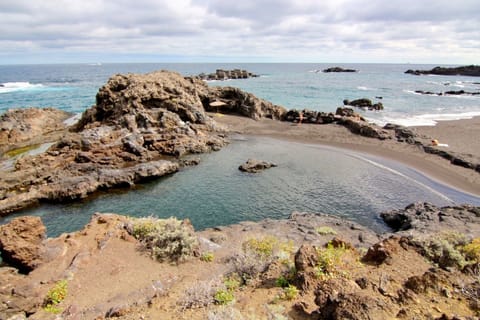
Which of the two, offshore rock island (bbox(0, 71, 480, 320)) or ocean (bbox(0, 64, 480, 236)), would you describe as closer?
offshore rock island (bbox(0, 71, 480, 320))

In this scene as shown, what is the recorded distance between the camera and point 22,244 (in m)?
10.3

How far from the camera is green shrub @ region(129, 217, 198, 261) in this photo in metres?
11.3

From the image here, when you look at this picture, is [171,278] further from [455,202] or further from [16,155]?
[16,155]

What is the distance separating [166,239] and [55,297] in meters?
4.06

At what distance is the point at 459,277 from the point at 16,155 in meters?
35.7

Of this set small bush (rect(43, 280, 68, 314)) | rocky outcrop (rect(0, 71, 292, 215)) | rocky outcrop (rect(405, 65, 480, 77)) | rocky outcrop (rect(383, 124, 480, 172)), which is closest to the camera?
small bush (rect(43, 280, 68, 314))

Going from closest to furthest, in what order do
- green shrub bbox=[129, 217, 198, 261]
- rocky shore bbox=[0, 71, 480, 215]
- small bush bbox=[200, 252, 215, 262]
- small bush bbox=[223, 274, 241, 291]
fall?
Answer: 1. small bush bbox=[223, 274, 241, 291]
2. green shrub bbox=[129, 217, 198, 261]
3. small bush bbox=[200, 252, 215, 262]
4. rocky shore bbox=[0, 71, 480, 215]

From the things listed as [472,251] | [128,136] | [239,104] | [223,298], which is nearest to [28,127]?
[128,136]

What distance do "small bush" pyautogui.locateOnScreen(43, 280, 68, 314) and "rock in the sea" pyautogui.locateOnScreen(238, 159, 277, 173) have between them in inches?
691

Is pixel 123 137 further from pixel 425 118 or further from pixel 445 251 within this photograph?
pixel 425 118

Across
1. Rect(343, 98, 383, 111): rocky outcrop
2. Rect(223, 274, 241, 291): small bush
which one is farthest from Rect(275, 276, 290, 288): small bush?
Rect(343, 98, 383, 111): rocky outcrop

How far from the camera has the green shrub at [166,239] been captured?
11336 mm

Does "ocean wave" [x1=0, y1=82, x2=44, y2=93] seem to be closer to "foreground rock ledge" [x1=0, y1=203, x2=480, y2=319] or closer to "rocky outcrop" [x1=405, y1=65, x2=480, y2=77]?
"foreground rock ledge" [x1=0, y1=203, x2=480, y2=319]

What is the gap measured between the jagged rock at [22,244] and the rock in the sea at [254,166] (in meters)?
16.8
